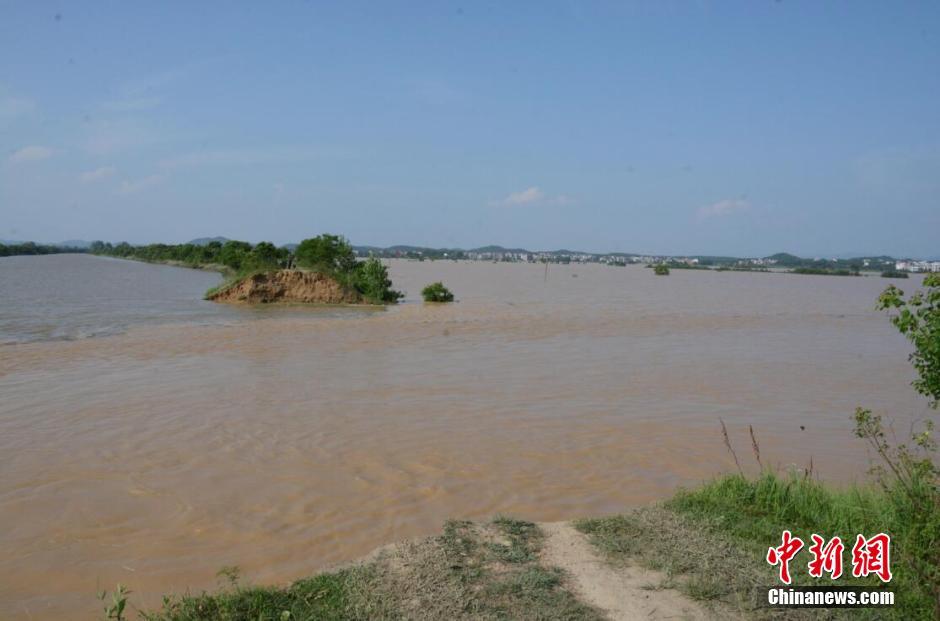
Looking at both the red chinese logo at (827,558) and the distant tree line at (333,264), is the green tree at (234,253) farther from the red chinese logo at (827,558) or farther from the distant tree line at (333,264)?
the red chinese logo at (827,558)

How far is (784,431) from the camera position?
31.0 feet

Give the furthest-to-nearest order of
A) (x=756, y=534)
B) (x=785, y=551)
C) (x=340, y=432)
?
(x=340, y=432) < (x=756, y=534) < (x=785, y=551)

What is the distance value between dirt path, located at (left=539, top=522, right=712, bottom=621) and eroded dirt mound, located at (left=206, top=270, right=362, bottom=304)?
928 inches

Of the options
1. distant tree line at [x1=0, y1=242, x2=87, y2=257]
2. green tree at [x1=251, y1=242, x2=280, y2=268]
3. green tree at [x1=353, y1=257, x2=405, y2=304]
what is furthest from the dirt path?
distant tree line at [x1=0, y1=242, x2=87, y2=257]

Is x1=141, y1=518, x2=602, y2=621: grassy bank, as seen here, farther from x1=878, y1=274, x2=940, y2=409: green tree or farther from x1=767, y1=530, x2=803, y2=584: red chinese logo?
x1=878, y1=274, x2=940, y2=409: green tree

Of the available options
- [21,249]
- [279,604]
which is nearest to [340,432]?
[279,604]

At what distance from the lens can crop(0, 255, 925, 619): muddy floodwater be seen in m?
5.63

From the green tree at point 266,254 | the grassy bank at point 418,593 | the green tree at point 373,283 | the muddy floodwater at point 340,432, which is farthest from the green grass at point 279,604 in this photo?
the green tree at point 266,254

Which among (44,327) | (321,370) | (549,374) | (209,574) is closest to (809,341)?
(549,374)

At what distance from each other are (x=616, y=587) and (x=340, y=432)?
5.29m

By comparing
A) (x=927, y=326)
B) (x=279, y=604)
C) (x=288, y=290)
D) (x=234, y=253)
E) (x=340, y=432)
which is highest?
(x=234, y=253)

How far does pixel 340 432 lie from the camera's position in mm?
8922

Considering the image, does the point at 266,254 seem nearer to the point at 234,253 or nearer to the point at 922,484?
the point at 234,253

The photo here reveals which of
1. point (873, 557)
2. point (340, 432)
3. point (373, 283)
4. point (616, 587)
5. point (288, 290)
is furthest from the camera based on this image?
point (373, 283)
